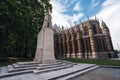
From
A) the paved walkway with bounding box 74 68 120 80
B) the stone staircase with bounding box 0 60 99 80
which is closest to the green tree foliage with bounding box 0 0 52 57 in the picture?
the stone staircase with bounding box 0 60 99 80

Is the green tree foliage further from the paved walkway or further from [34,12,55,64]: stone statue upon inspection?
the paved walkway

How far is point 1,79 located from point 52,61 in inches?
240

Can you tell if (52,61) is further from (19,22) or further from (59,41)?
(59,41)

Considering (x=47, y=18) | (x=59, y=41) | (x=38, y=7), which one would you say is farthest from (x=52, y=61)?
(x=59, y=41)

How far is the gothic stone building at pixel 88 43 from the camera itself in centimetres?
2803

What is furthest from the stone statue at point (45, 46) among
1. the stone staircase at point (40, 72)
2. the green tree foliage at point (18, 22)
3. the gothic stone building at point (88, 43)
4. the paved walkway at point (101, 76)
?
the gothic stone building at point (88, 43)

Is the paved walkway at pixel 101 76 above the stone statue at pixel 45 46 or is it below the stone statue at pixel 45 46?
below

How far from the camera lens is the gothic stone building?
1104 inches

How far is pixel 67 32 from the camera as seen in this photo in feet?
128

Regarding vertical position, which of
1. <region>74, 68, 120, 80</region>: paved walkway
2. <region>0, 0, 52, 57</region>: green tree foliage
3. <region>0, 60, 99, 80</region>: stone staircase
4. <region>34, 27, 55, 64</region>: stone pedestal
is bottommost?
<region>74, 68, 120, 80</region>: paved walkway

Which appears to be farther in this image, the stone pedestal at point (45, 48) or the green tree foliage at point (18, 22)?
the green tree foliage at point (18, 22)

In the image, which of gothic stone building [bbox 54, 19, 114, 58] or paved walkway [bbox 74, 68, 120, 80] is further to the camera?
gothic stone building [bbox 54, 19, 114, 58]

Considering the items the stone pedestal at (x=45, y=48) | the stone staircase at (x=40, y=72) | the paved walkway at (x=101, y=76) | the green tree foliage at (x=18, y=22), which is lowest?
the paved walkway at (x=101, y=76)

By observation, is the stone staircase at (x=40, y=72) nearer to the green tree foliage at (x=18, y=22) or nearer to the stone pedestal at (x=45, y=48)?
the stone pedestal at (x=45, y=48)
